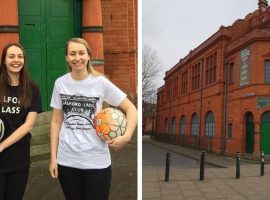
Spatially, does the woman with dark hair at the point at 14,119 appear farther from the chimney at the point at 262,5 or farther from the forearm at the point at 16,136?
the chimney at the point at 262,5

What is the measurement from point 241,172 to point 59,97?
1.65m

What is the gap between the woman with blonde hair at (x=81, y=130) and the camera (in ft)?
6.85

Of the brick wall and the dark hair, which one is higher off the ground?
the brick wall

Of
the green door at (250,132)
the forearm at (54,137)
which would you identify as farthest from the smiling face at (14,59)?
the green door at (250,132)

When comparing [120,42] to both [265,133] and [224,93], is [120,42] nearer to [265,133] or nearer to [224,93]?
[224,93]

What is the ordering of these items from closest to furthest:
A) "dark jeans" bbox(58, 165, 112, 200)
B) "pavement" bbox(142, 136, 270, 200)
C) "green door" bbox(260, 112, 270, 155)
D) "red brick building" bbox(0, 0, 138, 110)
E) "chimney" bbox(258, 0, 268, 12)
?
"dark jeans" bbox(58, 165, 112, 200) → "red brick building" bbox(0, 0, 138, 110) → "green door" bbox(260, 112, 270, 155) → "chimney" bbox(258, 0, 268, 12) → "pavement" bbox(142, 136, 270, 200)

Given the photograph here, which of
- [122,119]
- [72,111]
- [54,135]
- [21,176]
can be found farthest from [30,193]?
[122,119]

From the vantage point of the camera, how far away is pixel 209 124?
2.90 meters

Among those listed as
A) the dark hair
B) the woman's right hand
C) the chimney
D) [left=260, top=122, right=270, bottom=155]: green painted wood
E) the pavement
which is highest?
the chimney

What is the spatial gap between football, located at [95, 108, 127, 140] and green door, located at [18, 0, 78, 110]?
553 mm

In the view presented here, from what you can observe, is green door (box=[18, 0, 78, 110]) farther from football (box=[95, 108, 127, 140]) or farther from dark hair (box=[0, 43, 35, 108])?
football (box=[95, 108, 127, 140])

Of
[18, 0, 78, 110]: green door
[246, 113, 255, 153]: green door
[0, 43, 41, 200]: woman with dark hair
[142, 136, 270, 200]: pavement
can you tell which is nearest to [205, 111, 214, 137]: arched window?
[142, 136, 270, 200]: pavement

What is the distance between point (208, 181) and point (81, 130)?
138cm

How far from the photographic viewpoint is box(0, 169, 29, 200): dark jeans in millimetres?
2109
